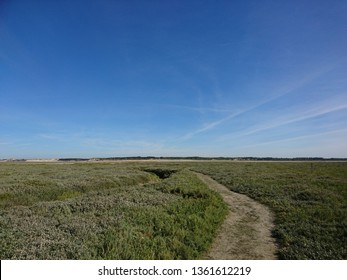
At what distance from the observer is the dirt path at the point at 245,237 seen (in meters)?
10.5

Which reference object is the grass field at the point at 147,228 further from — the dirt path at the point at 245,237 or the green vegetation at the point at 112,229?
the dirt path at the point at 245,237

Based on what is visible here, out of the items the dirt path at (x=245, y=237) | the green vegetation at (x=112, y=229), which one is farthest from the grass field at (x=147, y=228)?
the dirt path at (x=245, y=237)

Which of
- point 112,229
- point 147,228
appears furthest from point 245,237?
point 112,229

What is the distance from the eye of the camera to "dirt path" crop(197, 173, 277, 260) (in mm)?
10516

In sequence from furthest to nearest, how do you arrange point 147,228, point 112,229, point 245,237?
point 147,228 → point 245,237 → point 112,229

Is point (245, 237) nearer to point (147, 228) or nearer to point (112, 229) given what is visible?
point (147, 228)

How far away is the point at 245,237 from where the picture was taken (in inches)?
499

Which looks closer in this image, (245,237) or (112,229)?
(112,229)

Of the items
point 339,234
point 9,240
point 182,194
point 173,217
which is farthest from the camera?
point 182,194
